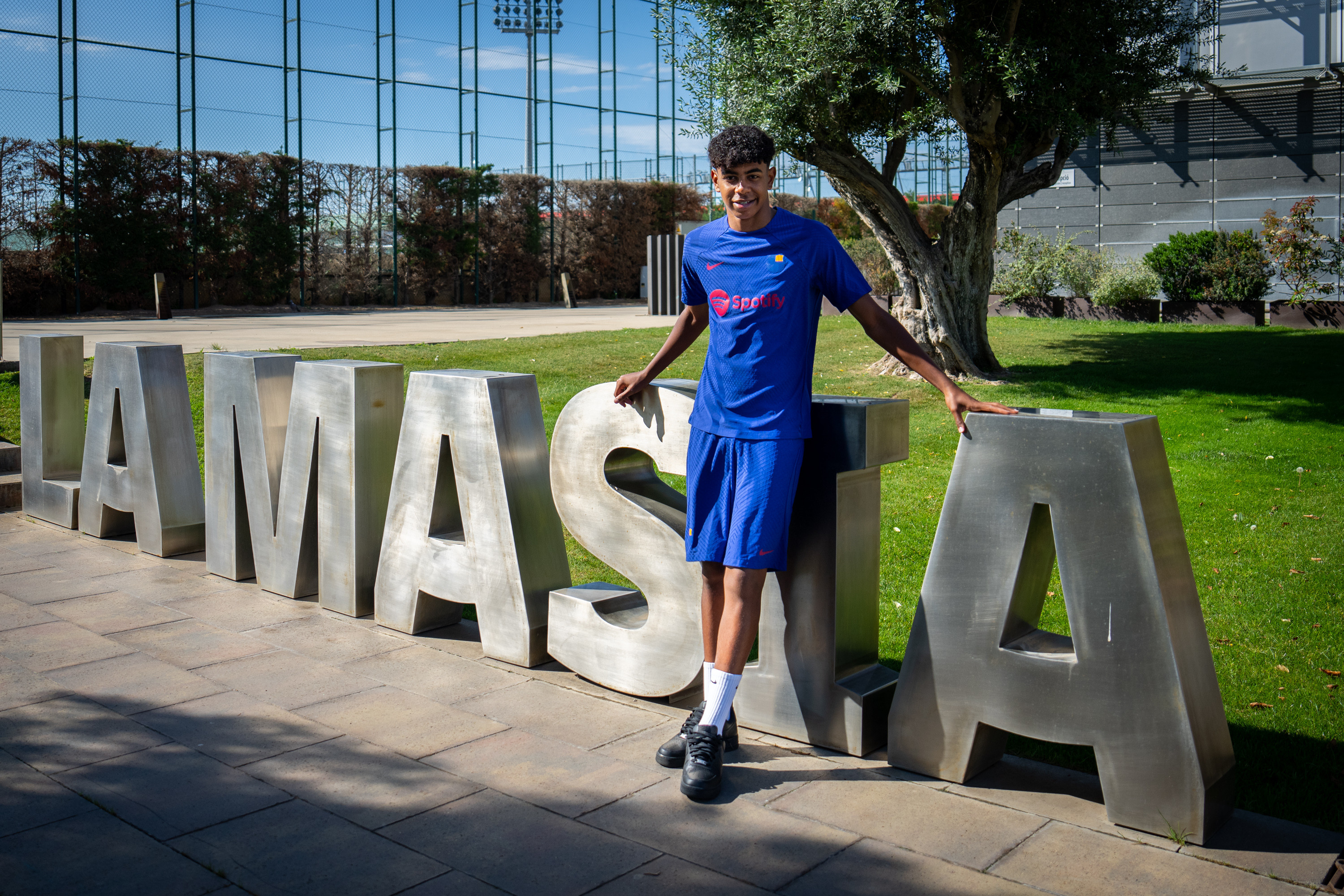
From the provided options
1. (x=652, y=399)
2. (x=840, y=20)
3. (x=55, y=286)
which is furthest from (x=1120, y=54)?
(x=55, y=286)

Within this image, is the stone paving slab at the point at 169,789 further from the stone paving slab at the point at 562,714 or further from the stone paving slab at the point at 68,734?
the stone paving slab at the point at 562,714

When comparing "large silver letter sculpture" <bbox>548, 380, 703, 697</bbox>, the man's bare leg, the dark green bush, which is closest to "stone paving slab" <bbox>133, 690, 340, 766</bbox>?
"large silver letter sculpture" <bbox>548, 380, 703, 697</bbox>

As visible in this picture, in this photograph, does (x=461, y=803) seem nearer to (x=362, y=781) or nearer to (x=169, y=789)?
(x=362, y=781)

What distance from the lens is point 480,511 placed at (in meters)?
4.30

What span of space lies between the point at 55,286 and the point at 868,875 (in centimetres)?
2384

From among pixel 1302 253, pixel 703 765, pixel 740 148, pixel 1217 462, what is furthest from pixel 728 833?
pixel 1302 253

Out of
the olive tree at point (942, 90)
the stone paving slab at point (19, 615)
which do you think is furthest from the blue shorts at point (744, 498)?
the olive tree at point (942, 90)

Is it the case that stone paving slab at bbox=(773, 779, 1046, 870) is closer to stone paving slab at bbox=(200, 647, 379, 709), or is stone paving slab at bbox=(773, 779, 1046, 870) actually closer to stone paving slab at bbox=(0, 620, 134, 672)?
stone paving slab at bbox=(200, 647, 379, 709)

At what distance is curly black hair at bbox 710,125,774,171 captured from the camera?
3.26m

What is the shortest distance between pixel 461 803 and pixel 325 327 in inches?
661

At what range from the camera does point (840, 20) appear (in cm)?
1040

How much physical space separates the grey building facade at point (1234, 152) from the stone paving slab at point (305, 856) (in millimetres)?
19403

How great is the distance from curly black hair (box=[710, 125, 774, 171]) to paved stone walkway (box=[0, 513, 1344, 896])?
6.07 feet

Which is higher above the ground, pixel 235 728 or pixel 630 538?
pixel 630 538
